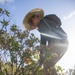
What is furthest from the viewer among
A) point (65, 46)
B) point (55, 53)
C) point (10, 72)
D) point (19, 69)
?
point (10, 72)

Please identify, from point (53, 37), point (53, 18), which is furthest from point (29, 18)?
point (53, 37)

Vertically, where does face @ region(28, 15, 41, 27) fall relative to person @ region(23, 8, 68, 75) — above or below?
above

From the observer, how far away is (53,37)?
491cm

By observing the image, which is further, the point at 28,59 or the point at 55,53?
the point at 28,59

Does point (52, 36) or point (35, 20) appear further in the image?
point (35, 20)

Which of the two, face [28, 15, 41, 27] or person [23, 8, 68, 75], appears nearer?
person [23, 8, 68, 75]

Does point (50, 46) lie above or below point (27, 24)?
below

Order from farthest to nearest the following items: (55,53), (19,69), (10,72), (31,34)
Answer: (10,72) → (19,69) → (31,34) → (55,53)

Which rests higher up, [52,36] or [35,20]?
[35,20]

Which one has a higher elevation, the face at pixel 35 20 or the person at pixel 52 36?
the face at pixel 35 20

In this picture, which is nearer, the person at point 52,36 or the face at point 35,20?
the person at point 52,36

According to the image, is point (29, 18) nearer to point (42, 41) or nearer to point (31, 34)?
point (31, 34)

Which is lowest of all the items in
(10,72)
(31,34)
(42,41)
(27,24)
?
(10,72)

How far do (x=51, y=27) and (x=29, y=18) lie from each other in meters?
1.14
